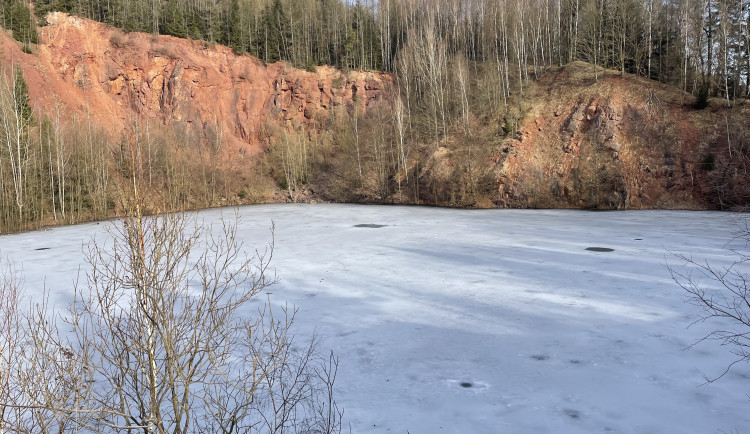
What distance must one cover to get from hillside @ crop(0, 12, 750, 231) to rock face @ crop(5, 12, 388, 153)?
0.43 ft

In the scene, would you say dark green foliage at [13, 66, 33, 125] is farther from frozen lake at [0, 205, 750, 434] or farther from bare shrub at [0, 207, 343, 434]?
bare shrub at [0, 207, 343, 434]

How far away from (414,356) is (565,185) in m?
25.1

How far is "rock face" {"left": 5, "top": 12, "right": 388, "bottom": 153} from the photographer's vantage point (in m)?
34.8

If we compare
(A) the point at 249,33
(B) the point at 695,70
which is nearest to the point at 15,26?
(A) the point at 249,33

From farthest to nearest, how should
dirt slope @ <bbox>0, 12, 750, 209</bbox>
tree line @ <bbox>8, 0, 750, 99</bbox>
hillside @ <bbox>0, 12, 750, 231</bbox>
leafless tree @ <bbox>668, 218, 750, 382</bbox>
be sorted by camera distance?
1. tree line @ <bbox>8, 0, 750, 99</bbox>
2. hillside @ <bbox>0, 12, 750, 231</bbox>
3. dirt slope @ <bbox>0, 12, 750, 209</bbox>
4. leafless tree @ <bbox>668, 218, 750, 382</bbox>

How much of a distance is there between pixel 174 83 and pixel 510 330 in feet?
132

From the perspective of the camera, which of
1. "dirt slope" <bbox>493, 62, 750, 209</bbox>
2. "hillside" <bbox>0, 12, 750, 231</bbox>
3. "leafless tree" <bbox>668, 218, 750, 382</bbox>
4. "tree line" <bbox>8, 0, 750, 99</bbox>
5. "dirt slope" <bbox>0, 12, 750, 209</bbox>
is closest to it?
"leafless tree" <bbox>668, 218, 750, 382</bbox>

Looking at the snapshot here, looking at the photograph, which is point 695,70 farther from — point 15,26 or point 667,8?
point 15,26

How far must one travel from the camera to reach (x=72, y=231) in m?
21.4

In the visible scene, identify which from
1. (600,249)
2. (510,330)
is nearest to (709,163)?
(600,249)

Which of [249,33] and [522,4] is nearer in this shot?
[522,4]

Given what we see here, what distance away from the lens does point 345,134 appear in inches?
1668

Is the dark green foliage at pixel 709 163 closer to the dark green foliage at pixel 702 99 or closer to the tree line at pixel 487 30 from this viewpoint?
the dark green foliage at pixel 702 99

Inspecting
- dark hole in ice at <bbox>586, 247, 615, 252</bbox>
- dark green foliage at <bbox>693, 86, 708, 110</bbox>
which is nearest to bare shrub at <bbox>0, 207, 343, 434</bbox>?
dark hole in ice at <bbox>586, 247, 615, 252</bbox>
